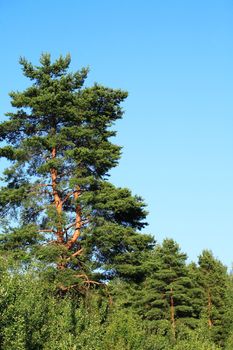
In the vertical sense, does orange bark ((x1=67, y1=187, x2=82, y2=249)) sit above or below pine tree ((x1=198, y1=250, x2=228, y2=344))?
below

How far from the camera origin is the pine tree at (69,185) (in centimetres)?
2958

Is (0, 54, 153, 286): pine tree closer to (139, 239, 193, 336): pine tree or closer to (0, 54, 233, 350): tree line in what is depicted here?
(0, 54, 233, 350): tree line

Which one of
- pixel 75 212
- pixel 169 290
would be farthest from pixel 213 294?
pixel 75 212

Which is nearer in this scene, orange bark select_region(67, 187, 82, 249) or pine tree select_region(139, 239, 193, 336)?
orange bark select_region(67, 187, 82, 249)

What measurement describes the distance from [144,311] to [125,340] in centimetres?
2452

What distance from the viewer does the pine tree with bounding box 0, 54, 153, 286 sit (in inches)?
1164

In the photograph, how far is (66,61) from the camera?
3388cm

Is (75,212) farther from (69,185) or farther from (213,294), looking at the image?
(213,294)

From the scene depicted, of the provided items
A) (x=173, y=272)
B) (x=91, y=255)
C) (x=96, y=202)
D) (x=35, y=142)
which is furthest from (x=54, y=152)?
(x=173, y=272)

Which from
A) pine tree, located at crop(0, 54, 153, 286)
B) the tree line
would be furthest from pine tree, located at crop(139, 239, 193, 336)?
pine tree, located at crop(0, 54, 153, 286)

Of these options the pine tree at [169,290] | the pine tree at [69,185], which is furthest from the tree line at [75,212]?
the pine tree at [169,290]

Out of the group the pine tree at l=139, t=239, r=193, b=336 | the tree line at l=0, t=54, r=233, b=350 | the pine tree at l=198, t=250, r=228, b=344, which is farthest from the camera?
the pine tree at l=198, t=250, r=228, b=344

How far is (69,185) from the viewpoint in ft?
100.0

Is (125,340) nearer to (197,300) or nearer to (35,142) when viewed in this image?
(35,142)
